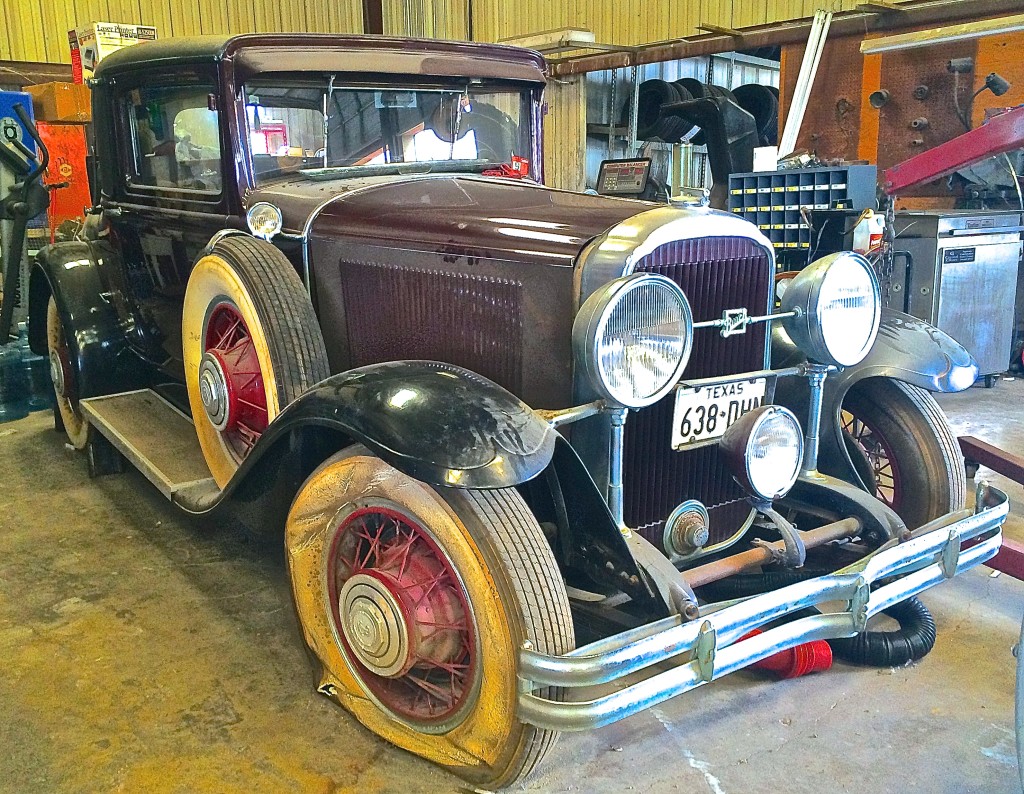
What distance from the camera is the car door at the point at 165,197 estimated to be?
300 cm

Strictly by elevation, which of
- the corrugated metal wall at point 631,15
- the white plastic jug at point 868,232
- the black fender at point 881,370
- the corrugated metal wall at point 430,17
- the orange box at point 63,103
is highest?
the corrugated metal wall at point 430,17

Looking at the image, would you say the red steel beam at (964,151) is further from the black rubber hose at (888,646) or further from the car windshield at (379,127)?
the black rubber hose at (888,646)

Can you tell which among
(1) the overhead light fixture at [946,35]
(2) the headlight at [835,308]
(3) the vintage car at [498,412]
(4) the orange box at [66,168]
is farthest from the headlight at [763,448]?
(4) the orange box at [66,168]

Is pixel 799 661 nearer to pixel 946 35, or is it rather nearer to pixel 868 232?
pixel 868 232

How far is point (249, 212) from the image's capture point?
271 cm

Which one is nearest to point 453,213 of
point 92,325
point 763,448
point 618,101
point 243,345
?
point 243,345

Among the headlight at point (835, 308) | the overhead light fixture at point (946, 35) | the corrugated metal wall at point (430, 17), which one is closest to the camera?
the headlight at point (835, 308)

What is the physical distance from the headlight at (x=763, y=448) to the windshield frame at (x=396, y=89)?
1604 mm

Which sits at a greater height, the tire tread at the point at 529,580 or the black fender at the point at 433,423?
the black fender at the point at 433,423

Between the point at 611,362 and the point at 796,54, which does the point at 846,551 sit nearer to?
the point at 611,362

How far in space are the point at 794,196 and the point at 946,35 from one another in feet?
5.16

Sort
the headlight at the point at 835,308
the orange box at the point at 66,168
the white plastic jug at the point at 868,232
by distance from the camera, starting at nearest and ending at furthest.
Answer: the headlight at the point at 835,308 < the white plastic jug at the point at 868,232 < the orange box at the point at 66,168

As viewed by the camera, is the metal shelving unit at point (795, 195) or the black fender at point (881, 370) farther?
the metal shelving unit at point (795, 195)

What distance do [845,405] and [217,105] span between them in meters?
2.25
